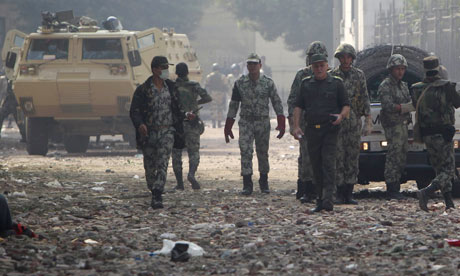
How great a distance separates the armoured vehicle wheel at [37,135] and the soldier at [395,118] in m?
11.4

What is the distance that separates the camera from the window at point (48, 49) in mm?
21562

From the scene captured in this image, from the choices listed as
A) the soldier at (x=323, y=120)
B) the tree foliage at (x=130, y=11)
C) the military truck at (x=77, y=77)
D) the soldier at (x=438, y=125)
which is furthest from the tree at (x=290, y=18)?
the soldier at (x=323, y=120)

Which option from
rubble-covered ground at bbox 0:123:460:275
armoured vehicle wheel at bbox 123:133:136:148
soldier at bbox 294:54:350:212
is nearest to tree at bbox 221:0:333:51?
armoured vehicle wheel at bbox 123:133:136:148

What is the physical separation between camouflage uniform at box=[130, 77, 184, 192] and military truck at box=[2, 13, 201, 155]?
1000cm

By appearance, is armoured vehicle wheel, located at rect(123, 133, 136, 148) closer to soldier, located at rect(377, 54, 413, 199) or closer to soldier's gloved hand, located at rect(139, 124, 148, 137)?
soldier, located at rect(377, 54, 413, 199)

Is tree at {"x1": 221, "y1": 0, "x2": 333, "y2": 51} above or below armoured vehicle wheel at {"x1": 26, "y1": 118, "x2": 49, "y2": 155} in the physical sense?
above

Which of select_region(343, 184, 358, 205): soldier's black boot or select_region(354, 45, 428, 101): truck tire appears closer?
select_region(343, 184, 358, 205): soldier's black boot

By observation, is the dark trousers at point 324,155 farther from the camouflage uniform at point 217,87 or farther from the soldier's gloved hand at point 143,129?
the camouflage uniform at point 217,87

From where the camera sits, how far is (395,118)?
1199 cm

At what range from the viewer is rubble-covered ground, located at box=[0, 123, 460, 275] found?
7.54m

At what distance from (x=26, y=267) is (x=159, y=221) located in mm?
2913

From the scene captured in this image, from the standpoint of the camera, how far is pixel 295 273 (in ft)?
23.8

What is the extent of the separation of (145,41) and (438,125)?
12343mm

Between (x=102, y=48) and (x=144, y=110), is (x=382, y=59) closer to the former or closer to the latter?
(x=144, y=110)
